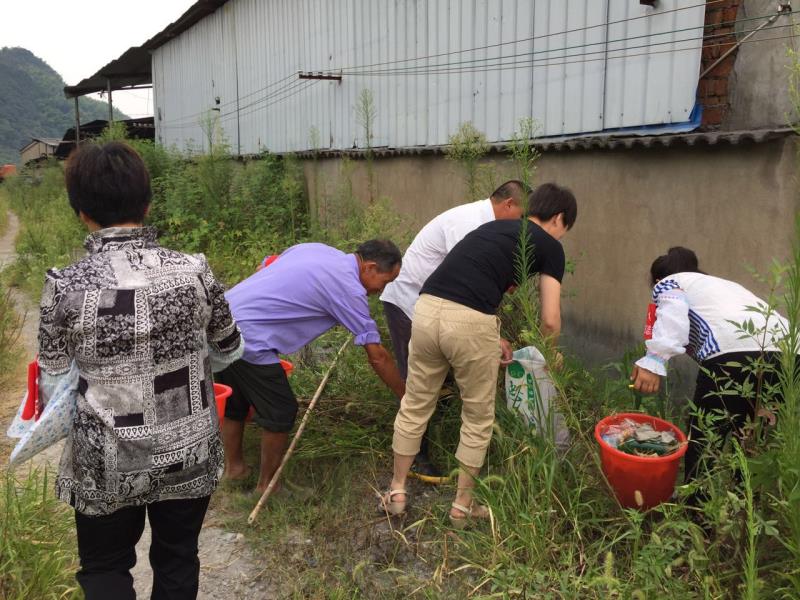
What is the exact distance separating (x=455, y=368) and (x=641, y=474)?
896 mm

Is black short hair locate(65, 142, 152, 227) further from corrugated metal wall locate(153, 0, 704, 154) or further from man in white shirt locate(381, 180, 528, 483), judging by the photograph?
corrugated metal wall locate(153, 0, 704, 154)

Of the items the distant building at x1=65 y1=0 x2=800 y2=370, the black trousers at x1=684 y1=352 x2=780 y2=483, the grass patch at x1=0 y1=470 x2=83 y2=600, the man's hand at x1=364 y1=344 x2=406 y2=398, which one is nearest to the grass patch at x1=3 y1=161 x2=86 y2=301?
the distant building at x1=65 y1=0 x2=800 y2=370

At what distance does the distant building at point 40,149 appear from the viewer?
32.9 m

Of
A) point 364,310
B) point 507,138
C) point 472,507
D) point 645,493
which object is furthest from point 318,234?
point 645,493

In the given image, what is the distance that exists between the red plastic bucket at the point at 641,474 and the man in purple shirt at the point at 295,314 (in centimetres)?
115

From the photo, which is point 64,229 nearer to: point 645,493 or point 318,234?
point 318,234

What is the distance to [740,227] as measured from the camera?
3629mm

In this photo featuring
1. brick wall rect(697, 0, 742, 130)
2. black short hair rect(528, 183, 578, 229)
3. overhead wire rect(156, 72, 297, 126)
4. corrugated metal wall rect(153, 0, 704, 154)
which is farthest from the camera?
overhead wire rect(156, 72, 297, 126)

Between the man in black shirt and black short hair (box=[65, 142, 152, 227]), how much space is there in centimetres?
140

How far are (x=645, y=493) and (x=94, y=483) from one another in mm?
2035

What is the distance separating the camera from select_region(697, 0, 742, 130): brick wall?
3768 mm

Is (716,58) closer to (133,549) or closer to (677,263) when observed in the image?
(677,263)

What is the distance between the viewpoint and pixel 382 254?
3.22 metres

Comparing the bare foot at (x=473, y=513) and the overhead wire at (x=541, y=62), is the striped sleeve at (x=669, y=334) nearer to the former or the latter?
the bare foot at (x=473, y=513)
